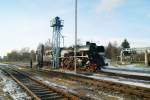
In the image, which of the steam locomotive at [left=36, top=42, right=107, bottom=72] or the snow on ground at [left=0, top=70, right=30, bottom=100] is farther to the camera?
the steam locomotive at [left=36, top=42, right=107, bottom=72]

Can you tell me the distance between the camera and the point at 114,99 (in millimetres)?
11367

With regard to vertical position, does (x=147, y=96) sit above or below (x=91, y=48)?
below

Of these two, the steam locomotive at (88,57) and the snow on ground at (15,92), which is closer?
the snow on ground at (15,92)

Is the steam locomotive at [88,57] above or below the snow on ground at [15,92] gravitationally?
above

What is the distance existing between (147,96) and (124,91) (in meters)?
1.93

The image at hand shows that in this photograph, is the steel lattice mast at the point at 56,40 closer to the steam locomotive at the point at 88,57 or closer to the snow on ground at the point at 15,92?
the steam locomotive at the point at 88,57

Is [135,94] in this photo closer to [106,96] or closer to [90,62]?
[106,96]

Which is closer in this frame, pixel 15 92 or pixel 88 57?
pixel 15 92

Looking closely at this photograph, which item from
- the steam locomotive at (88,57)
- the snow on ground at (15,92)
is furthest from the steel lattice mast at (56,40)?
the snow on ground at (15,92)

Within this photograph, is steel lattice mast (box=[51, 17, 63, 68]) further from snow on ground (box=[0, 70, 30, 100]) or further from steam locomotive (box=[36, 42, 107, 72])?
snow on ground (box=[0, 70, 30, 100])

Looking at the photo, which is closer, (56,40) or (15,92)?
(15,92)

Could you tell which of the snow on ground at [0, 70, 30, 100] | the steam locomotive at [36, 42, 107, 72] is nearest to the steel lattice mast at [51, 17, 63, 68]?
the steam locomotive at [36, 42, 107, 72]

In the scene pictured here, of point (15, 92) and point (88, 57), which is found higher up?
point (88, 57)

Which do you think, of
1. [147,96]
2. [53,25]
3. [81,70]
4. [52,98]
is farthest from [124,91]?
[53,25]
